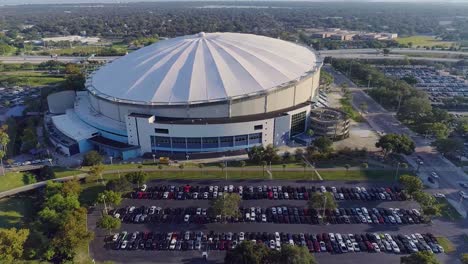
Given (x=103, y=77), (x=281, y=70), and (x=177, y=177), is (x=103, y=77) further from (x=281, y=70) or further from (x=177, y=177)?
(x=281, y=70)

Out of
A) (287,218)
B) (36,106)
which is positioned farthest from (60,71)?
(287,218)

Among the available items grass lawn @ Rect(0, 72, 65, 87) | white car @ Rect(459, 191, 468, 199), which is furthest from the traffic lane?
grass lawn @ Rect(0, 72, 65, 87)

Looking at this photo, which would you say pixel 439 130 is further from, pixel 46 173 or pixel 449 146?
pixel 46 173

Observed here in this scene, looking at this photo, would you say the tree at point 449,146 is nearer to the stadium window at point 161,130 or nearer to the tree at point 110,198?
the stadium window at point 161,130

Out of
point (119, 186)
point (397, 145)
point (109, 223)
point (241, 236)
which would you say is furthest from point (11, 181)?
point (397, 145)

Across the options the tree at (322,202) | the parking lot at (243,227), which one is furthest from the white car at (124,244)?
the tree at (322,202)
